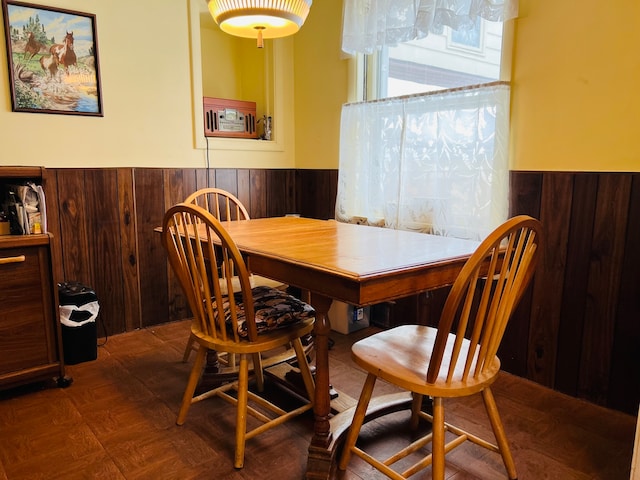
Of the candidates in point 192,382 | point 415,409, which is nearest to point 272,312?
point 192,382

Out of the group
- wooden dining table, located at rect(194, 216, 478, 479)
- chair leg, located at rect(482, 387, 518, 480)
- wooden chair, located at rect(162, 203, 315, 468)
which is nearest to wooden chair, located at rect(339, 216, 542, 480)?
chair leg, located at rect(482, 387, 518, 480)

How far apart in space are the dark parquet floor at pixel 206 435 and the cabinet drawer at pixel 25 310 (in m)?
0.18

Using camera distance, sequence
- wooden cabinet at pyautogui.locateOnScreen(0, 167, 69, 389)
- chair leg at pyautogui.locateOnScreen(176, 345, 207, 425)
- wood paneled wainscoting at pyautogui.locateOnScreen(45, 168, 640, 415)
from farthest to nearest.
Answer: wooden cabinet at pyautogui.locateOnScreen(0, 167, 69, 389) < wood paneled wainscoting at pyautogui.locateOnScreen(45, 168, 640, 415) < chair leg at pyautogui.locateOnScreen(176, 345, 207, 425)

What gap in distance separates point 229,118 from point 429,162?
1.45 metres

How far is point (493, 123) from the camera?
222 centimetres

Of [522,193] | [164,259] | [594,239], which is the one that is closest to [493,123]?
[522,193]

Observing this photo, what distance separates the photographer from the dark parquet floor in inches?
62.9

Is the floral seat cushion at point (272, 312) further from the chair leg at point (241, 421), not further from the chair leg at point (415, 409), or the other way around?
the chair leg at point (415, 409)

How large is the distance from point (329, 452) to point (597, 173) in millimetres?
1513

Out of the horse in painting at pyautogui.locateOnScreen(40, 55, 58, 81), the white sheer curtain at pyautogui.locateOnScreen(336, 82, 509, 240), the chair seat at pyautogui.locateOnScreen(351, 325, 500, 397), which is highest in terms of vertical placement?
the horse in painting at pyautogui.locateOnScreen(40, 55, 58, 81)

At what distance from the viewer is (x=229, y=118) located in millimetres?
3221

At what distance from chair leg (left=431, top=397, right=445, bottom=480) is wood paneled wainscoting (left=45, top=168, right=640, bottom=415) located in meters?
0.96

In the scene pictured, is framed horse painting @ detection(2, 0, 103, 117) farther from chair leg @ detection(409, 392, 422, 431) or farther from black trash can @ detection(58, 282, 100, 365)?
chair leg @ detection(409, 392, 422, 431)

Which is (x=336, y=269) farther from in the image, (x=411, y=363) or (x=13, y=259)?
(x=13, y=259)
